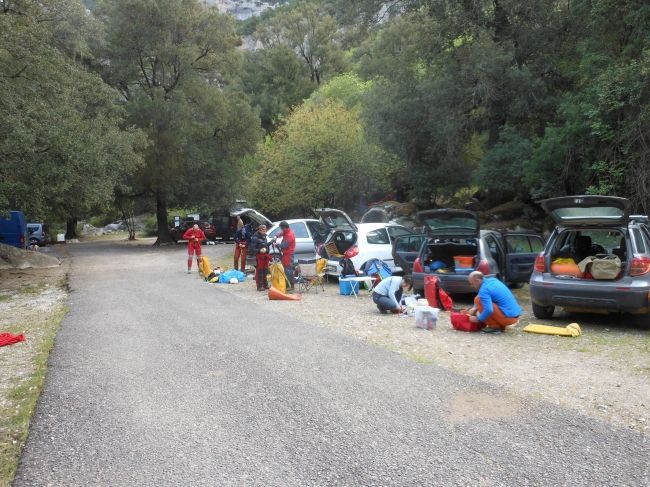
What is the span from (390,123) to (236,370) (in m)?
17.3

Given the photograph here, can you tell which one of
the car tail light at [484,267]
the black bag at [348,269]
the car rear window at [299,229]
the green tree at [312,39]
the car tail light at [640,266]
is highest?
the green tree at [312,39]

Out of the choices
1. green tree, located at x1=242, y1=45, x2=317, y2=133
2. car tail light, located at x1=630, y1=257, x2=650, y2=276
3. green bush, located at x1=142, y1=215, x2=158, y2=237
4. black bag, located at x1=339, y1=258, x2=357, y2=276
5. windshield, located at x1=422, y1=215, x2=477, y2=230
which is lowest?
green bush, located at x1=142, y1=215, x2=158, y2=237

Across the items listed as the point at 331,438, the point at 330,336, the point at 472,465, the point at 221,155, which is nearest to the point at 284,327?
the point at 330,336

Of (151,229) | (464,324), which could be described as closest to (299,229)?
(464,324)

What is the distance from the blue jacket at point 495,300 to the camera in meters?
8.16

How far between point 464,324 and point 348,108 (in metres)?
32.1

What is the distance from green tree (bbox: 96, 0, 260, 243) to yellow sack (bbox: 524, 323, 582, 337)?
24138 millimetres

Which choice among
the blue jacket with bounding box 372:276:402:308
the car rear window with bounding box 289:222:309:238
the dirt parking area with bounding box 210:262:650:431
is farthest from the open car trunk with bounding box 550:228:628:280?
the car rear window with bounding box 289:222:309:238

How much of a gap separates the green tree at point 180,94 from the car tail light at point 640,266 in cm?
2478

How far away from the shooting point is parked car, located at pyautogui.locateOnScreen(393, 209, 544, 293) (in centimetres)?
1062

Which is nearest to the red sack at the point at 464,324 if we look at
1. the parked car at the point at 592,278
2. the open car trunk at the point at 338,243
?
the parked car at the point at 592,278

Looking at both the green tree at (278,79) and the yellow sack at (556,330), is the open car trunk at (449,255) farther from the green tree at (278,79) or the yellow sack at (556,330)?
the green tree at (278,79)

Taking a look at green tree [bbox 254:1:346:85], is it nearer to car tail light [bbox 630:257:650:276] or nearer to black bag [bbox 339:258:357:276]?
black bag [bbox 339:258:357:276]

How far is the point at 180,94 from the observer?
102 feet
